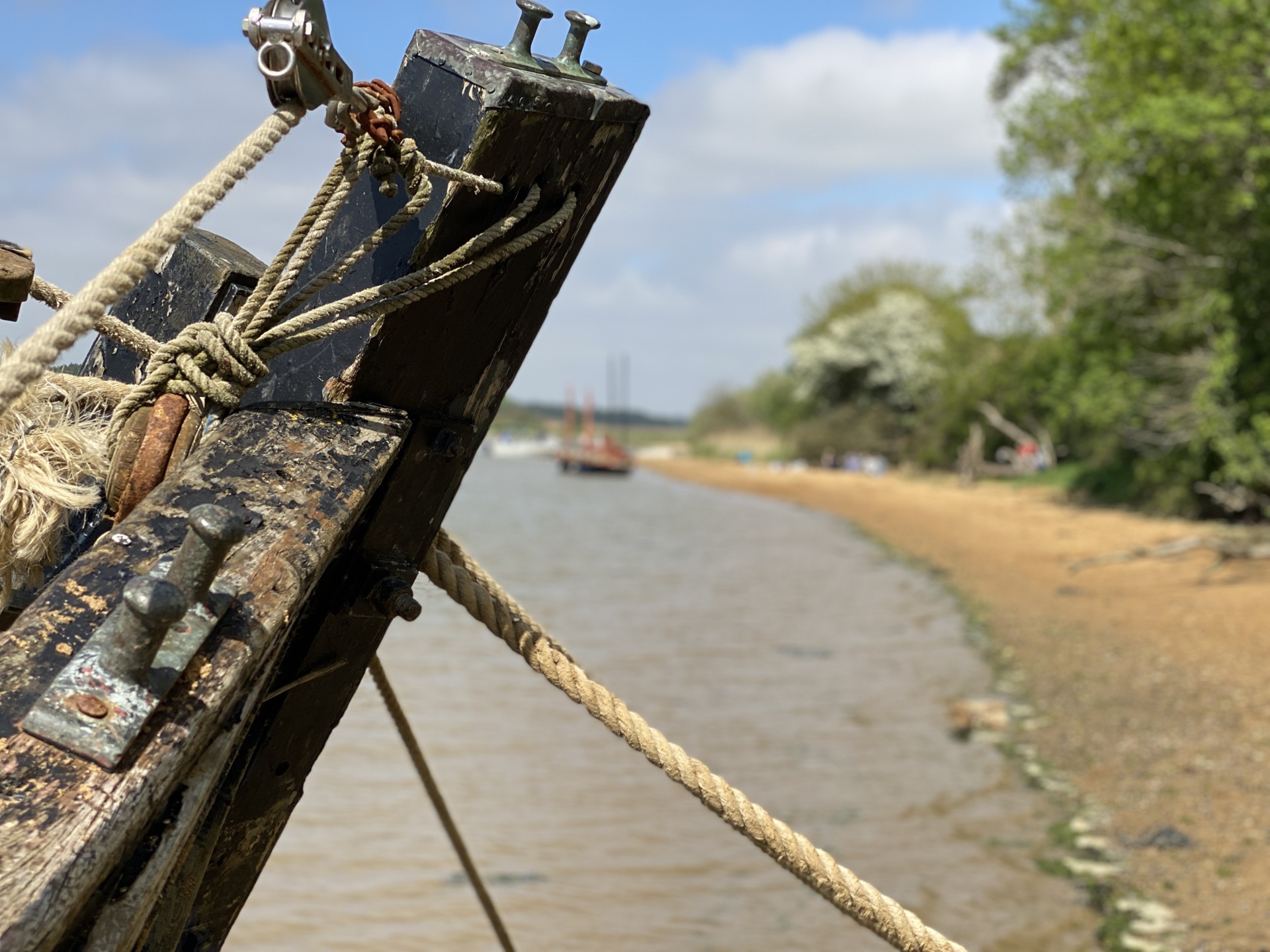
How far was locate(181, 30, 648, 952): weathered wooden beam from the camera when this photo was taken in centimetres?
155

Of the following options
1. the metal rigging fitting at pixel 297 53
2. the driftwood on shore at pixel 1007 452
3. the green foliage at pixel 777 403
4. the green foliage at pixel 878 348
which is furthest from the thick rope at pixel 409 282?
the green foliage at pixel 777 403

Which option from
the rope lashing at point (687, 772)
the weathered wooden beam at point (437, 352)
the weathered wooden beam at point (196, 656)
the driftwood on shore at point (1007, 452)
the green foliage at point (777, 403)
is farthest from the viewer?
the green foliage at point (777, 403)

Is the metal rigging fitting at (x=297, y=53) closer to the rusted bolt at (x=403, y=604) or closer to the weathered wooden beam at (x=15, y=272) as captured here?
the weathered wooden beam at (x=15, y=272)

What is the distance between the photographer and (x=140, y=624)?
1075 millimetres

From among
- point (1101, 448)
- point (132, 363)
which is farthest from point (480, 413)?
point (1101, 448)

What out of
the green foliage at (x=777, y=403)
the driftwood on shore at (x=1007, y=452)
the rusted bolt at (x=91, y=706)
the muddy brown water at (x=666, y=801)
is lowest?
the muddy brown water at (x=666, y=801)

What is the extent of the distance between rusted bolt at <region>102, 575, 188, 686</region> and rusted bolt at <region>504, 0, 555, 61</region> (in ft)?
2.86

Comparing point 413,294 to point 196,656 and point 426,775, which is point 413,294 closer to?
point 196,656

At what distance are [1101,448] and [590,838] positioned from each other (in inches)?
890

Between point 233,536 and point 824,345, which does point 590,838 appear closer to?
point 233,536

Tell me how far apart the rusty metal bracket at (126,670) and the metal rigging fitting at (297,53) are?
0.49m

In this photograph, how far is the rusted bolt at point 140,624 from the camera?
104cm

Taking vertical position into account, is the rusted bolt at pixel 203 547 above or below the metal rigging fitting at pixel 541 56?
below

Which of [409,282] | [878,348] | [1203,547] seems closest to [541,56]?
[409,282]
